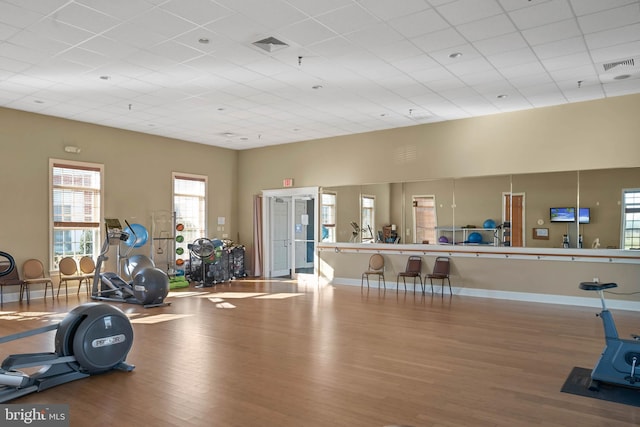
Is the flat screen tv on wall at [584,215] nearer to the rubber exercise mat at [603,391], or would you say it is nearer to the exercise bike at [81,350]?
the rubber exercise mat at [603,391]

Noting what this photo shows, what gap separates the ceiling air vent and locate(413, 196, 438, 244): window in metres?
5.07

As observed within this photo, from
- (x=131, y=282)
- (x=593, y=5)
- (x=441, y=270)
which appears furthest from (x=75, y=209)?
(x=593, y=5)

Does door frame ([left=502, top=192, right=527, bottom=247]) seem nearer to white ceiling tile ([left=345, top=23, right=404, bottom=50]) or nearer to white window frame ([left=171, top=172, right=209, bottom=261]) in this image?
white ceiling tile ([left=345, top=23, right=404, bottom=50])

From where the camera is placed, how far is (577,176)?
7984mm

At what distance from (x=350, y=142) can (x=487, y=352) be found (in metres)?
6.66

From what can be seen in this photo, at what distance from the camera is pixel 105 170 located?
9867 mm

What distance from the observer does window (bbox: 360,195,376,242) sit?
10344 millimetres

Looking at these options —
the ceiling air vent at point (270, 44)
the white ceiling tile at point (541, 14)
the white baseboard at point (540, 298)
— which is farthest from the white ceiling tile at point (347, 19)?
the white baseboard at point (540, 298)

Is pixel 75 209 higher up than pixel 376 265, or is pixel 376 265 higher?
pixel 75 209

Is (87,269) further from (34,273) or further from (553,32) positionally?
(553,32)

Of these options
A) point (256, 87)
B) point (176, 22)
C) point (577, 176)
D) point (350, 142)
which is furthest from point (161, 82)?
point (577, 176)

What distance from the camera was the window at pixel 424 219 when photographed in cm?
952

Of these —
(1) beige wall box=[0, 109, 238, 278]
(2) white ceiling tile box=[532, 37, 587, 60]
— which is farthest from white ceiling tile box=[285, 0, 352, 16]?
(1) beige wall box=[0, 109, 238, 278]

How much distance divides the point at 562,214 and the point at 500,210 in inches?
40.9
